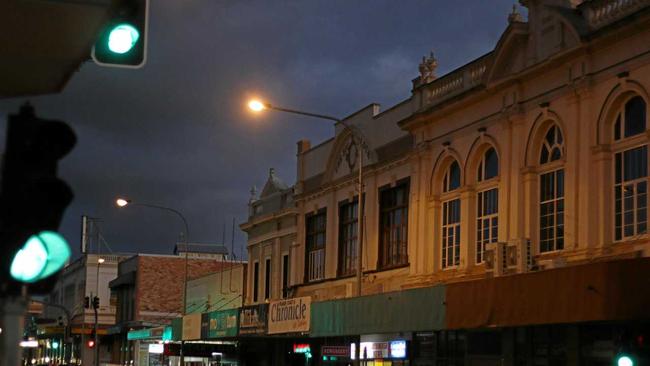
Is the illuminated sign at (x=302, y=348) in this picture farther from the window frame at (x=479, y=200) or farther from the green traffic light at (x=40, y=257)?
the green traffic light at (x=40, y=257)

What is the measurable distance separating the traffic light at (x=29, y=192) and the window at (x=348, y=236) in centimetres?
2957

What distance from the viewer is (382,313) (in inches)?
1043

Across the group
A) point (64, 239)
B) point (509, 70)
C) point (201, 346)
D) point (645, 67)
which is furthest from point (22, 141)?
point (201, 346)

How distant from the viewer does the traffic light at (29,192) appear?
18.9 ft

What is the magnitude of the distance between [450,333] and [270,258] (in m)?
16.6

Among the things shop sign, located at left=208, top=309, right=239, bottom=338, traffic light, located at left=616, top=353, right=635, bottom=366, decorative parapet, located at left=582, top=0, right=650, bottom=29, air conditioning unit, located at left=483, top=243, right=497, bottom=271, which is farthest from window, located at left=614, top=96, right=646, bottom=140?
shop sign, located at left=208, top=309, right=239, bottom=338

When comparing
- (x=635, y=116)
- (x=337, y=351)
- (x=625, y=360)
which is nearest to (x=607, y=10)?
(x=635, y=116)

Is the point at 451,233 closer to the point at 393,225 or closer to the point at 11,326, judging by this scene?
the point at 393,225

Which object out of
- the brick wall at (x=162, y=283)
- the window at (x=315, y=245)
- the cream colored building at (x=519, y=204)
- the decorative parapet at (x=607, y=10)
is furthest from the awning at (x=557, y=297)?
the brick wall at (x=162, y=283)

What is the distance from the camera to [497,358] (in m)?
25.7

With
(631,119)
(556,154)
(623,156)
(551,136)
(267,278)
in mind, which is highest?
(551,136)

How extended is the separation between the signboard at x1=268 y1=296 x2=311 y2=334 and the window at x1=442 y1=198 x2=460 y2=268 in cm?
420

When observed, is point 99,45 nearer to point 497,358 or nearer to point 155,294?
point 497,358

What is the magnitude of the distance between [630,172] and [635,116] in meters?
1.14
